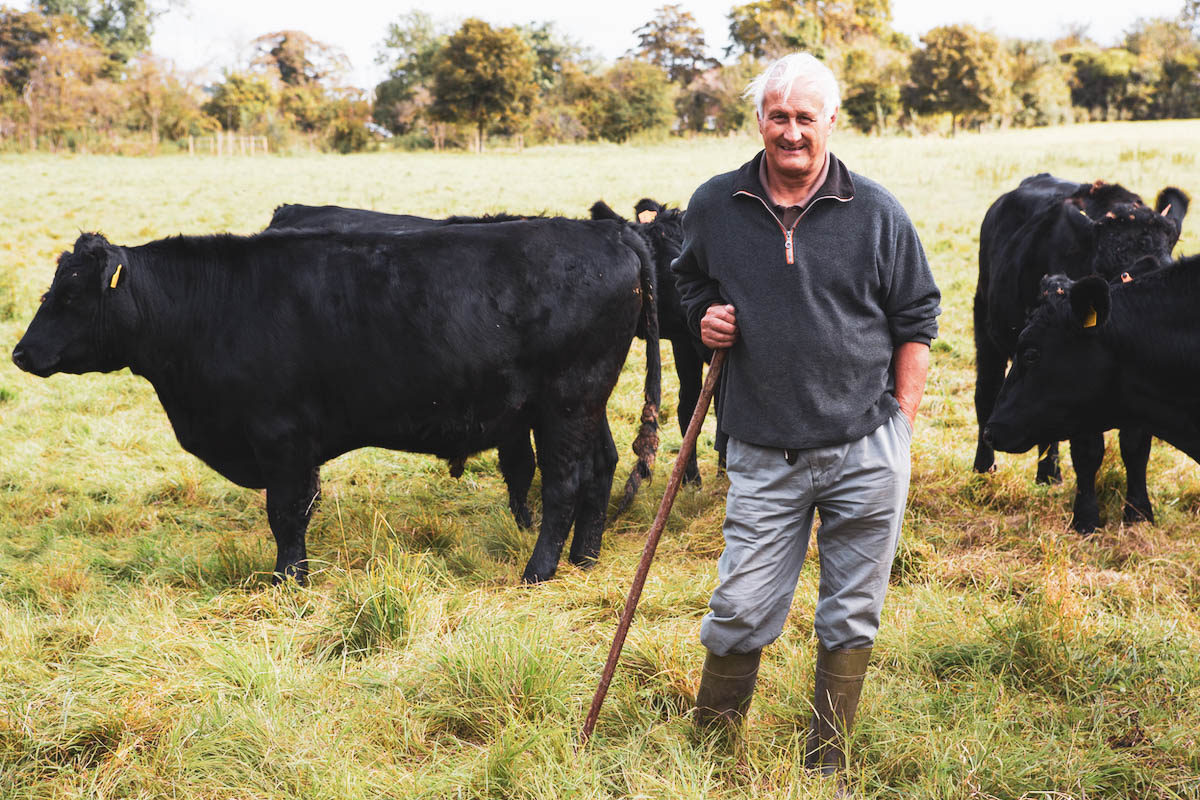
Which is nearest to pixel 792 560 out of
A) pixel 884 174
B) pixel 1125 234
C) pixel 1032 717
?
pixel 1032 717

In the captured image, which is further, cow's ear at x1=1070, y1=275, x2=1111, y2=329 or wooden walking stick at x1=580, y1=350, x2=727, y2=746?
cow's ear at x1=1070, y1=275, x2=1111, y2=329

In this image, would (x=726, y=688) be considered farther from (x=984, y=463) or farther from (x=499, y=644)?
(x=984, y=463)

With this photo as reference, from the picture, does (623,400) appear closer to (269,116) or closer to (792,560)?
(792,560)

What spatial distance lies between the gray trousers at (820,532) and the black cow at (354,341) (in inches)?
82.2

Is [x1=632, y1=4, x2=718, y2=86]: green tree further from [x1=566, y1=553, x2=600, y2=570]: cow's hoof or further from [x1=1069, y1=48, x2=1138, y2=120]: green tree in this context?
[x1=566, y1=553, x2=600, y2=570]: cow's hoof

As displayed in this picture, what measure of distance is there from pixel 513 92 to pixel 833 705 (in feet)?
153

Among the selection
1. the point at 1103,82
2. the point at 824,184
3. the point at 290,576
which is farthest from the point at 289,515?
the point at 1103,82

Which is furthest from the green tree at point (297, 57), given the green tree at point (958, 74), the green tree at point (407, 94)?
the green tree at point (958, 74)

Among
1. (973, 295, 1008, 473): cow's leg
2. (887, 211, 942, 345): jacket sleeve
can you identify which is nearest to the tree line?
(973, 295, 1008, 473): cow's leg

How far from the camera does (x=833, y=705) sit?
9.84 ft

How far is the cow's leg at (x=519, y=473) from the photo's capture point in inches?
223

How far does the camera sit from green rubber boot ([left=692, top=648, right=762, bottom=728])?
3.02 m

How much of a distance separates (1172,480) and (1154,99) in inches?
2134

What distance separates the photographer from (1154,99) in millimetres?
50562
